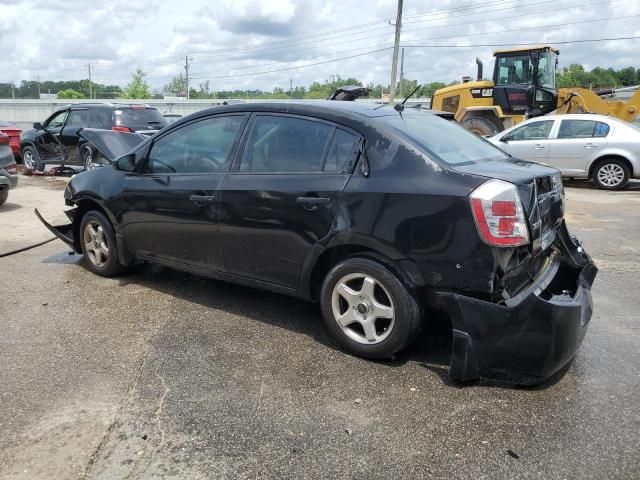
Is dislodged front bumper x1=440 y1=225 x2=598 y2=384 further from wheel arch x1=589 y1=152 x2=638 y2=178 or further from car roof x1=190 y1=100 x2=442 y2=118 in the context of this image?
wheel arch x1=589 y1=152 x2=638 y2=178

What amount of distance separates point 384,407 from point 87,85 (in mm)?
101524

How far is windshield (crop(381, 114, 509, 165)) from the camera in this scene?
356 cm

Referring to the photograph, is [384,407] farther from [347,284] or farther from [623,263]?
[623,263]

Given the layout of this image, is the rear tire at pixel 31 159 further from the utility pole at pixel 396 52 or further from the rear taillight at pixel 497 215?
the utility pole at pixel 396 52

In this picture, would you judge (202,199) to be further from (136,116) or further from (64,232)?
(136,116)

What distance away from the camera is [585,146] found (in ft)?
39.1

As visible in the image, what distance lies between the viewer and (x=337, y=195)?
141 inches

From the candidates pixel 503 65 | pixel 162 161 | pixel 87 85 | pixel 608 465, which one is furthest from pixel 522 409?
pixel 87 85

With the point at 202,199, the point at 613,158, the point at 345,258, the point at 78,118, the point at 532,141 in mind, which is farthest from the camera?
the point at 78,118

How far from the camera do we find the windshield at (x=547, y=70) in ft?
49.7

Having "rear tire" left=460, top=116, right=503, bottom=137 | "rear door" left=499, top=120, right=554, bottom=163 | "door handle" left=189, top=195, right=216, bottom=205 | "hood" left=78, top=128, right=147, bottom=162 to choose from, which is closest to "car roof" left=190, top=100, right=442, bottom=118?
"door handle" left=189, top=195, right=216, bottom=205

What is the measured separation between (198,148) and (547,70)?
44.7 ft

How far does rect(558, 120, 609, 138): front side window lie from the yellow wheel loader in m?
3.22

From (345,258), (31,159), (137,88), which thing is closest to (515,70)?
(31,159)
